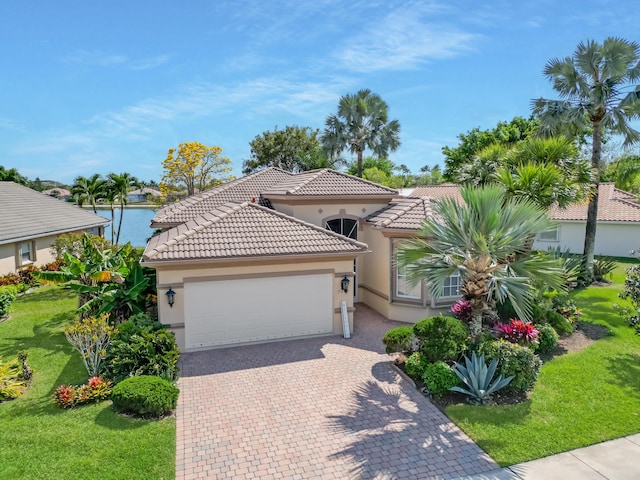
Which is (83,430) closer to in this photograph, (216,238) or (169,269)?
(169,269)

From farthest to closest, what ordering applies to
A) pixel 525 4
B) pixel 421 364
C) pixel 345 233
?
pixel 345 233
pixel 525 4
pixel 421 364

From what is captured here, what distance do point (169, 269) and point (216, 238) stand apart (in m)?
1.85

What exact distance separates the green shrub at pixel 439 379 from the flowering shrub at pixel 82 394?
7.77 m

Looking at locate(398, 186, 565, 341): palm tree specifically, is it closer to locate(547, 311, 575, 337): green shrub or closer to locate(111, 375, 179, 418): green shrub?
locate(547, 311, 575, 337): green shrub

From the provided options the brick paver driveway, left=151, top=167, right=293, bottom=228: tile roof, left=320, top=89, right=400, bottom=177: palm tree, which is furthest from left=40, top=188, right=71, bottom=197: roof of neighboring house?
the brick paver driveway

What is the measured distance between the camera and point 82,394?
961 cm

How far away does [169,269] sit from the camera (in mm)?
12539

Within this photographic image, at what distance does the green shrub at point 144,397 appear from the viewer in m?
8.87

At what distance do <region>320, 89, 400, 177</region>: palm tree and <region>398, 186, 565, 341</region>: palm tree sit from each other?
2163 cm

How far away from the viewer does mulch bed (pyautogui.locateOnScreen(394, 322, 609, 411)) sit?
9.91m

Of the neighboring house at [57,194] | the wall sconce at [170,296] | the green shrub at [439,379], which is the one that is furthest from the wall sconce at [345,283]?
the neighboring house at [57,194]

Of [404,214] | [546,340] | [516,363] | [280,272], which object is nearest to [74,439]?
[280,272]

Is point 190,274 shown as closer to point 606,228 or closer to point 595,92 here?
point 595,92

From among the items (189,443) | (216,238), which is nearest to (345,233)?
(216,238)
